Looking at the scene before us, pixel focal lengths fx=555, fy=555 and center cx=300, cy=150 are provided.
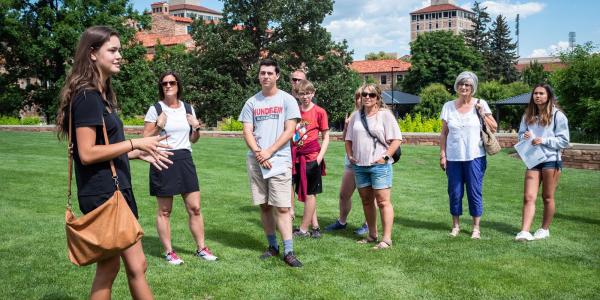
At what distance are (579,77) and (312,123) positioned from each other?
16.1 metres

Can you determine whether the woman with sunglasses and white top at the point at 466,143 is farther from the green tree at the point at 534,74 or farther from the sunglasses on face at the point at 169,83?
the green tree at the point at 534,74

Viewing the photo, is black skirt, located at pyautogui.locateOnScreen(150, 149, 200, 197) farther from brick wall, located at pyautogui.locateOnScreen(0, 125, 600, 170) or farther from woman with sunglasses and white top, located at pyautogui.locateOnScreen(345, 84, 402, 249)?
brick wall, located at pyautogui.locateOnScreen(0, 125, 600, 170)

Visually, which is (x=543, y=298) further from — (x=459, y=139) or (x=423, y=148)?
(x=423, y=148)

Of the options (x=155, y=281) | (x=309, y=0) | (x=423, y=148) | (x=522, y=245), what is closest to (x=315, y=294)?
(x=155, y=281)

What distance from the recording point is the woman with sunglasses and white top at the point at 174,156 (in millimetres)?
5270

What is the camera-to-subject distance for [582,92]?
768 inches

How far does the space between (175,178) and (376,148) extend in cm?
215

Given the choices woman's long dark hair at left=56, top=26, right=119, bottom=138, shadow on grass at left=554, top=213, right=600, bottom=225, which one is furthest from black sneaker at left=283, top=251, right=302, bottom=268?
shadow on grass at left=554, top=213, right=600, bottom=225

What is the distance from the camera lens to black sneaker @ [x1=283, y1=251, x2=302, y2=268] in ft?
17.4

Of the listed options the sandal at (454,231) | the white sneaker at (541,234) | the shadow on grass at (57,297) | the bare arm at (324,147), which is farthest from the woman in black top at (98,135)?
the white sneaker at (541,234)

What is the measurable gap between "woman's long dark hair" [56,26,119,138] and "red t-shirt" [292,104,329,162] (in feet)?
11.8

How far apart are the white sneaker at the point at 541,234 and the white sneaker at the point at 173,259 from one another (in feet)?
13.4

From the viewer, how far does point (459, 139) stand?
6.52 meters

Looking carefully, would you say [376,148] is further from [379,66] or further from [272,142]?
[379,66]
